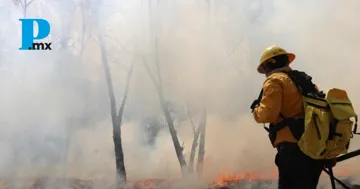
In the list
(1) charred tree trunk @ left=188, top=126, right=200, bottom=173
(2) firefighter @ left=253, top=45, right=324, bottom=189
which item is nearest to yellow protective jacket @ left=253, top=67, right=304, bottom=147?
(2) firefighter @ left=253, top=45, right=324, bottom=189

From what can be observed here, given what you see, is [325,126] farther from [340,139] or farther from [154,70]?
[154,70]

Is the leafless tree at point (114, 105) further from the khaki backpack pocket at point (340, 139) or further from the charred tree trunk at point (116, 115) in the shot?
the khaki backpack pocket at point (340, 139)

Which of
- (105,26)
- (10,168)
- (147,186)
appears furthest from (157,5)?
(10,168)

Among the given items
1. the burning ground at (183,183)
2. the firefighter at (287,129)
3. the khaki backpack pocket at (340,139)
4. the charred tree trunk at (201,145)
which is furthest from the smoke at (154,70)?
the khaki backpack pocket at (340,139)

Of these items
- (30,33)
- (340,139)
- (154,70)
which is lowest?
(340,139)

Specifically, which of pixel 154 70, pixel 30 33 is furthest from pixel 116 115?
pixel 30 33

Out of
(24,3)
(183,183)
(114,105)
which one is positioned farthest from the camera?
(24,3)

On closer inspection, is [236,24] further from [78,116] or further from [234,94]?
[78,116]

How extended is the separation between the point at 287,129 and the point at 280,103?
181 millimetres

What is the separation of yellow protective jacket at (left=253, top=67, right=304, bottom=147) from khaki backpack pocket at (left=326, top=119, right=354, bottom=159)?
229mm

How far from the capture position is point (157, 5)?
8.12m

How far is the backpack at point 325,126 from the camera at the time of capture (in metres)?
2.89

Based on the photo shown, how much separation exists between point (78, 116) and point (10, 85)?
1414mm

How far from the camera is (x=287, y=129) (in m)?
3.03
